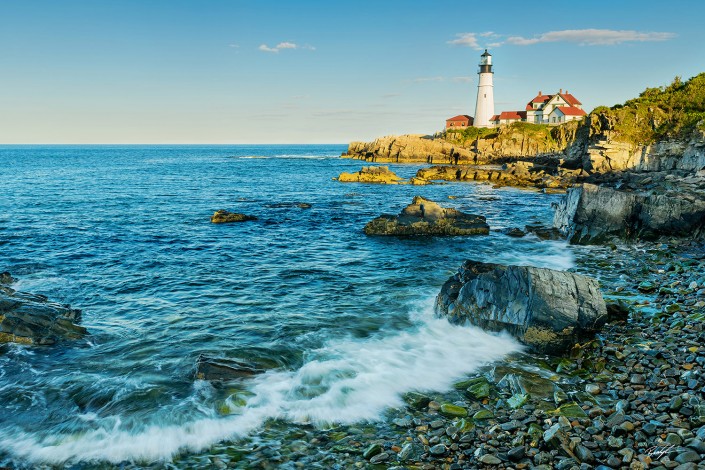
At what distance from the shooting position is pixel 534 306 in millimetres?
13156

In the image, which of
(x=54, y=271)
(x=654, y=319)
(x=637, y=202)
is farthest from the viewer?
(x=637, y=202)

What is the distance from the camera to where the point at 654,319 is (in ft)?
44.6

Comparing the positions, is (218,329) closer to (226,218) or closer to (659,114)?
(226,218)

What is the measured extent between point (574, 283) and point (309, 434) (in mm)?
9304

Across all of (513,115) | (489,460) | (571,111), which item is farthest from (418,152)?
(489,460)

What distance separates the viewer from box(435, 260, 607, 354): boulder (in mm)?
12688

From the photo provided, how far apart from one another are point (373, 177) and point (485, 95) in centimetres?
8328

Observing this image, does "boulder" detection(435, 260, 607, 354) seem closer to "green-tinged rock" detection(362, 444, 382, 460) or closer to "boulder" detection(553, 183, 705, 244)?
"green-tinged rock" detection(362, 444, 382, 460)

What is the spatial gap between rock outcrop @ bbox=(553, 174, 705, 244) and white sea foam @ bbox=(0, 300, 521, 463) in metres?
16.0

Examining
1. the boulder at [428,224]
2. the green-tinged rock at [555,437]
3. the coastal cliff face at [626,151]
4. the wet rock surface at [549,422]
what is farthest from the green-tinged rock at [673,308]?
the coastal cliff face at [626,151]

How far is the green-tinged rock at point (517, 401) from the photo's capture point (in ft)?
32.3

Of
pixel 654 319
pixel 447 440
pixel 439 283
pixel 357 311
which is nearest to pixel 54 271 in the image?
pixel 357 311

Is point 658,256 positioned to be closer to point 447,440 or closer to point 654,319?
point 654,319

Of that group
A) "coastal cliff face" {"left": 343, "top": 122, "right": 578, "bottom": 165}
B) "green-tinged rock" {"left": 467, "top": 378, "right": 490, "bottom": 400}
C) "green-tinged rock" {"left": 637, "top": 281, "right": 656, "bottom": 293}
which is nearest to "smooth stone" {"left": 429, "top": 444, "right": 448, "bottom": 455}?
"green-tinged rock" {"left": 467, "top": 378, "right": 490, "bottom": 400}
